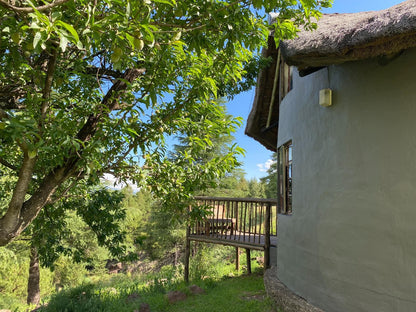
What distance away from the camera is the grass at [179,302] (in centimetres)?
505

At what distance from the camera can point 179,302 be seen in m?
Result: 6.14

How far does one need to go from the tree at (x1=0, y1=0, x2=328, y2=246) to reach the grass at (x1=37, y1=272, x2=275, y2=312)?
2.87 m

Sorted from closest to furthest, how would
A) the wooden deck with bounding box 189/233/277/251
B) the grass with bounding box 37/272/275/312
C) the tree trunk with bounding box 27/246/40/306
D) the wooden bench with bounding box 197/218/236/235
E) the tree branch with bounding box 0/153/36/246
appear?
the tree branch with bounding box 0/153/36/246 → the grass with bounding box 37/272/275/312 → the wooden deck with bounding box 189/233/277/251 → the wooden bench with bounding box 197/218/236/235 → the tree trunk with bounding box 27/246/40/306

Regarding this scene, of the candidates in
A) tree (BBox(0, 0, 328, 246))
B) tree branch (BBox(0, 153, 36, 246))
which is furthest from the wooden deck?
tree branch (BBox(0, 153, 36, 246))

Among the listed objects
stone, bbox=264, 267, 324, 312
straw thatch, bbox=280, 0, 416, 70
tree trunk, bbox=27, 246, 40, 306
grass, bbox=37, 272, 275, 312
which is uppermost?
straw thatch, bbox=280, 0, 416, 70

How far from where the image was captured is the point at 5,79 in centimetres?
294

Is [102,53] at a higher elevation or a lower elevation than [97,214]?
higher

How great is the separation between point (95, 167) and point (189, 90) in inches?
55.3

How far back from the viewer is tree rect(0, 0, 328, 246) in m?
2.00

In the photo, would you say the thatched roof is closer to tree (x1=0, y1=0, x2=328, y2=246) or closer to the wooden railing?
tree (x1=0, y1=0, x2=328, y2=246)

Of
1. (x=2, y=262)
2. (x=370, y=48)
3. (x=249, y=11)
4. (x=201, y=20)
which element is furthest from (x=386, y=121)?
(x=2, y=262)

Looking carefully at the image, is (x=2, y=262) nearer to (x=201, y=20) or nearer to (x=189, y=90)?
(x=189, y=90)

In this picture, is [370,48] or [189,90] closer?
[370,48]

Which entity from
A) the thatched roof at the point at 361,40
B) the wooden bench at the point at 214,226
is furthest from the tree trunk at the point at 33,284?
the thatched roof at the point at 361,40
